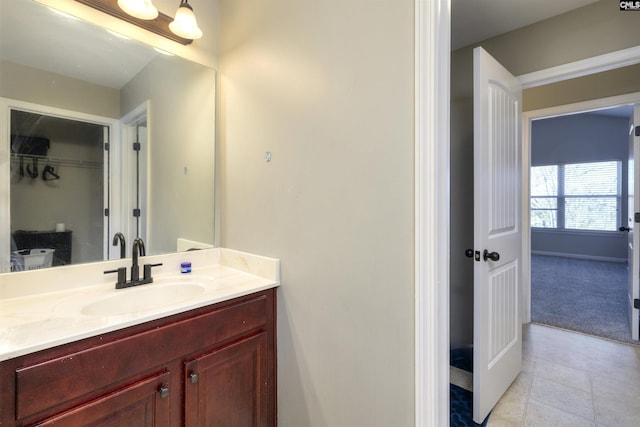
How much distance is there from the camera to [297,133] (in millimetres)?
1312

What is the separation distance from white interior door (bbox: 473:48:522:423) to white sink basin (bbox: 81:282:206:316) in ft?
4.87

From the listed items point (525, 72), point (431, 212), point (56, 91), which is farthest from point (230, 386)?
point (525, 72)

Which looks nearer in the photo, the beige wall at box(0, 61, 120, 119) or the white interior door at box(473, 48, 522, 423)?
the beige wall at box(0, 61, 120, 119)

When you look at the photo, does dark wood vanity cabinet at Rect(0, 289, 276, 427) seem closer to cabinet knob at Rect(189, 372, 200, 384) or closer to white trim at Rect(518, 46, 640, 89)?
cabinet knob at Rect(189, 372, 200, 384)

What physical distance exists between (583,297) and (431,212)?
4198mm

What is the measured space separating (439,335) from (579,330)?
9.20ft

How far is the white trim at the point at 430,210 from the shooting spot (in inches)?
36.5

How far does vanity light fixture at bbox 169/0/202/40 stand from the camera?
4.66ft

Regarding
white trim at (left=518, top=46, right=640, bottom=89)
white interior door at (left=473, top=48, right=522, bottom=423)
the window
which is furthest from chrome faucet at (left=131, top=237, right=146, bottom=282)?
the window

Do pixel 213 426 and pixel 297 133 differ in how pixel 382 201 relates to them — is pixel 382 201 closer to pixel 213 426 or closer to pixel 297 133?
pixel 297 133

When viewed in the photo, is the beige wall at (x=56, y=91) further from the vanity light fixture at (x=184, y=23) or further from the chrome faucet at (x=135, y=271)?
the chrome faucet at (x=135, y=271)

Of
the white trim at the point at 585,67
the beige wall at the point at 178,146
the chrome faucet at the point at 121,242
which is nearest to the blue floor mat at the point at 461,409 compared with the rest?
the beige wall at the point at 178,146

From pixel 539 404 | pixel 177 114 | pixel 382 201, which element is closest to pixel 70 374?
pixel 382 201

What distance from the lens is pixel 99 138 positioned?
1.36 metres
